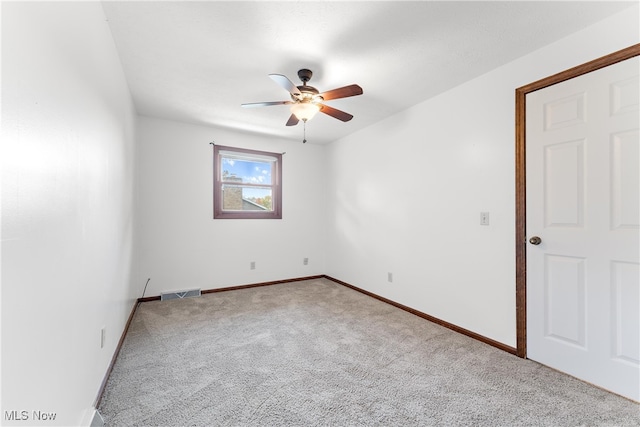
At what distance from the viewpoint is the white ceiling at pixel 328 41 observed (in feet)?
5.57

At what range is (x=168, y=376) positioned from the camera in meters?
1.90

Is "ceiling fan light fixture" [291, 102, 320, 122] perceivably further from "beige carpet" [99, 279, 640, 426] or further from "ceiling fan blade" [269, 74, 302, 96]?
"beige carpet" [99, 279, 640, 426]

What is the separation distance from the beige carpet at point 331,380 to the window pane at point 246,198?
1.84m

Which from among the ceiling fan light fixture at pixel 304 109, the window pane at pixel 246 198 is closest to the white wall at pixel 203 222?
the window pane at pixel 246 198

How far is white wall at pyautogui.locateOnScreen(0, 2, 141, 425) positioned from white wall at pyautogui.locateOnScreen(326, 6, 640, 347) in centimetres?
287

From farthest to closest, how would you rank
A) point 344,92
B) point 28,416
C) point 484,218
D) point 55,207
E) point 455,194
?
point 455,194
point 484,218
point 344,92
point 55,207
point 28,416

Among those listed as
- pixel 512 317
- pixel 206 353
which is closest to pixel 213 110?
pixel 206 353

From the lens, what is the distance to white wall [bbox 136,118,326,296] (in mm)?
3631

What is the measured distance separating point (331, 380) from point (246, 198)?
312cm

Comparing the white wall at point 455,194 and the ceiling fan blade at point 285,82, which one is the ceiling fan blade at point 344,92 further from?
the white wall at point 455,194

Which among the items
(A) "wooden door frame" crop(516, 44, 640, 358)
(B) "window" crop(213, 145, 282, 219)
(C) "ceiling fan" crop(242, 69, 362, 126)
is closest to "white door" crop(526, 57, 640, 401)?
(A) "wooden door frame" crop(516, 44, 640, 358)

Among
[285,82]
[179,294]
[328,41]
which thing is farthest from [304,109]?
[179,294]

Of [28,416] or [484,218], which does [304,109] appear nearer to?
[484,218]

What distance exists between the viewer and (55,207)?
1.05m
